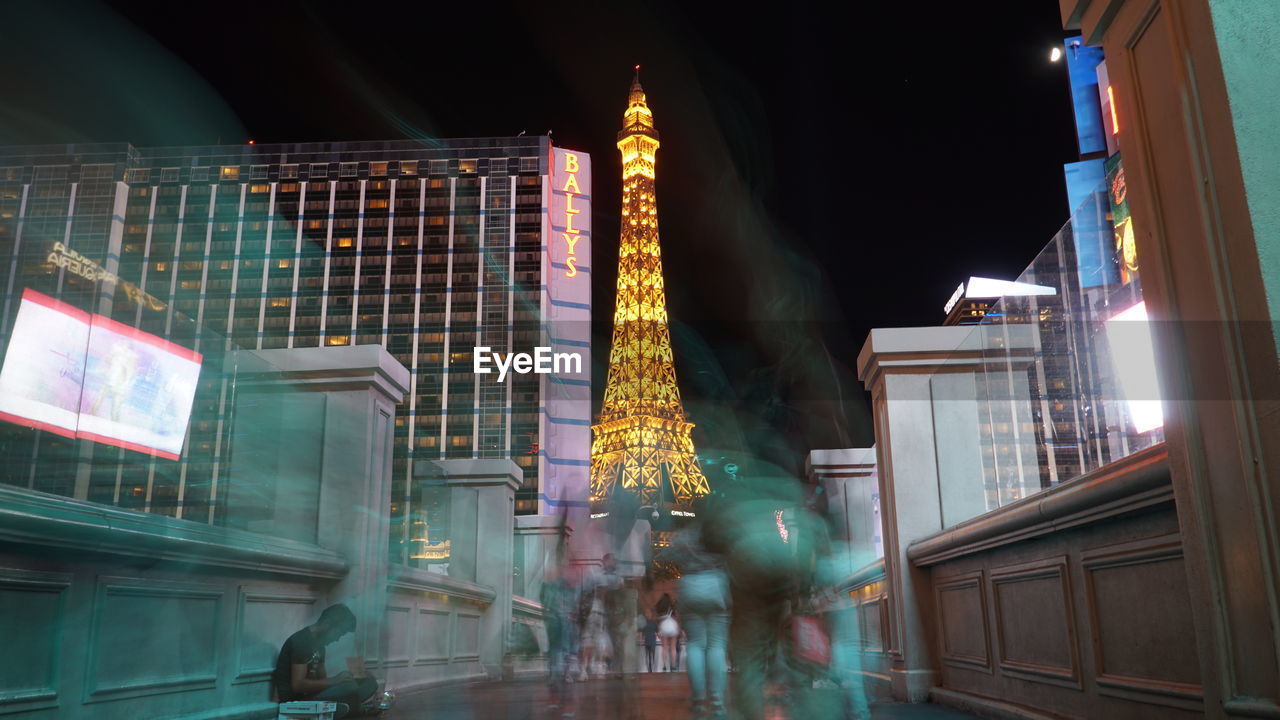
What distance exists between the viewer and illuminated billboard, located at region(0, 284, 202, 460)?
10125mm

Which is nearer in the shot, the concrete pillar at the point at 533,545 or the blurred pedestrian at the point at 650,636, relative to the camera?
the concrete pillar at the point at 533,545

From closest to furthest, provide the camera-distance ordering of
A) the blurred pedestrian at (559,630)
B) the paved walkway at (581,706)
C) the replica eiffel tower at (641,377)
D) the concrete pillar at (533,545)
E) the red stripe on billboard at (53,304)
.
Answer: the paved walkway at (581,706), the blurred pedestrian at (559,630), the red stripe on billboard at (53,304), the concrete pillar at (533,545), the replica eiffel tower at (641,377)

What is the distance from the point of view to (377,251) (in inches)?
3378

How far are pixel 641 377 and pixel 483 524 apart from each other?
65.0 metres

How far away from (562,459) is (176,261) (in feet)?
134

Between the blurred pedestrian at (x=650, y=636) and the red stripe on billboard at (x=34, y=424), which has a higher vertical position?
the red stripe on billboard at (x=34, y=424)

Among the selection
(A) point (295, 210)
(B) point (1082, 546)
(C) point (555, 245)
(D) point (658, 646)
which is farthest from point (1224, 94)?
(A) point (295, 210)

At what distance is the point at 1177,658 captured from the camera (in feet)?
11.0

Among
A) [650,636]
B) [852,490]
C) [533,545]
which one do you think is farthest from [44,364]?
[650,636]

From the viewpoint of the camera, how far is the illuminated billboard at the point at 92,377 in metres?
10.1

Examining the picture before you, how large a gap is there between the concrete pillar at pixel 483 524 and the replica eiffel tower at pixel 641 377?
58.5m

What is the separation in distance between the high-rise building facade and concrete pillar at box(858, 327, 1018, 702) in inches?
2905

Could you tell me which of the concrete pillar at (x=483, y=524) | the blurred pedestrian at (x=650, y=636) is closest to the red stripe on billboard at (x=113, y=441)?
the concrete pillar at (x=483, y=524)

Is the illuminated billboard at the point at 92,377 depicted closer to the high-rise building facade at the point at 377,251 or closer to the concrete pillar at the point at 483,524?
the concrete pillar at the point at 483,524
